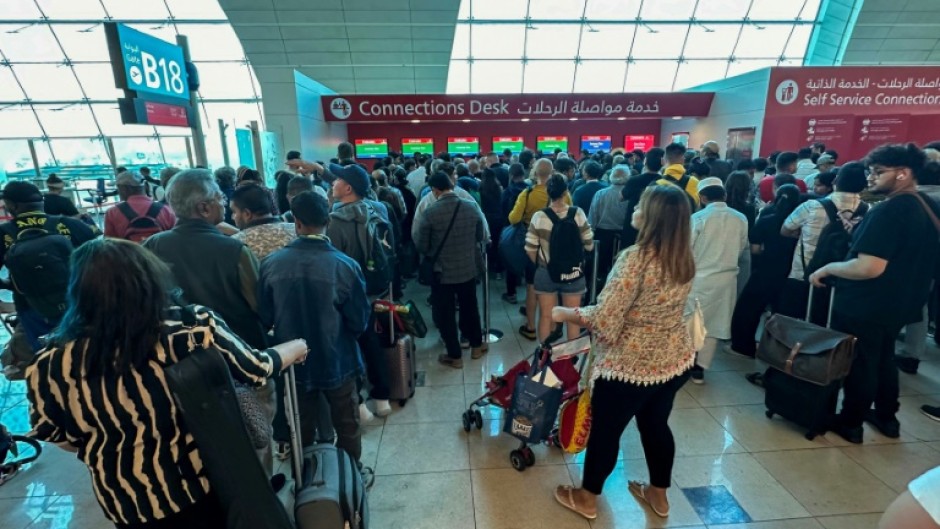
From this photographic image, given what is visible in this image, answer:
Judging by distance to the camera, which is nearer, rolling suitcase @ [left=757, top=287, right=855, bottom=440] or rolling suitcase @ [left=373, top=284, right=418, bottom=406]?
rolling suitcase @ [left=757, top=287, right=855, bottom=440]

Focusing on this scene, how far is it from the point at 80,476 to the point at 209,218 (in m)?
1.94

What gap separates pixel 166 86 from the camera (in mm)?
3180

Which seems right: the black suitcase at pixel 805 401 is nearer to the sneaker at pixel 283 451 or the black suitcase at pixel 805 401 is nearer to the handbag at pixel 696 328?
the handbag at pixel 696 328

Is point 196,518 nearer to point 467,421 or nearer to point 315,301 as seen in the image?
point 315,301

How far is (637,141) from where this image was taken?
518 inches

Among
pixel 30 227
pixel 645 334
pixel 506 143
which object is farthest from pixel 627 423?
pixel 506 143

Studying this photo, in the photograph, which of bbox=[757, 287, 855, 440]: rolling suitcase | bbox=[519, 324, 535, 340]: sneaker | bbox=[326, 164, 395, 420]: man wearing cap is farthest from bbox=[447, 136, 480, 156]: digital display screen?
bbox=[757, 287, 855, 440]: rolling suitcase

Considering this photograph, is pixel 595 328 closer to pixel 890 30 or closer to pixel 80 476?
pixel 80 476

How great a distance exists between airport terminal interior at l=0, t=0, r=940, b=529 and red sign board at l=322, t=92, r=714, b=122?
5 cm

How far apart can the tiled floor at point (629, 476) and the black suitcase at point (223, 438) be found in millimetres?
1154

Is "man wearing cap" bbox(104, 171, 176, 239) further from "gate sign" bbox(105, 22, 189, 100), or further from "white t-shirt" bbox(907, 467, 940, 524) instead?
"white t-shirt" bbox(907, 467, 940, 524)

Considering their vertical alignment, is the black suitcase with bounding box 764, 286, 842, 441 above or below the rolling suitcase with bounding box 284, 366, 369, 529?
below

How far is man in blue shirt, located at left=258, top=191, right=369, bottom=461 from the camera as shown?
224 cm

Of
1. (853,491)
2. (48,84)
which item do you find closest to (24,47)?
(48,84)
